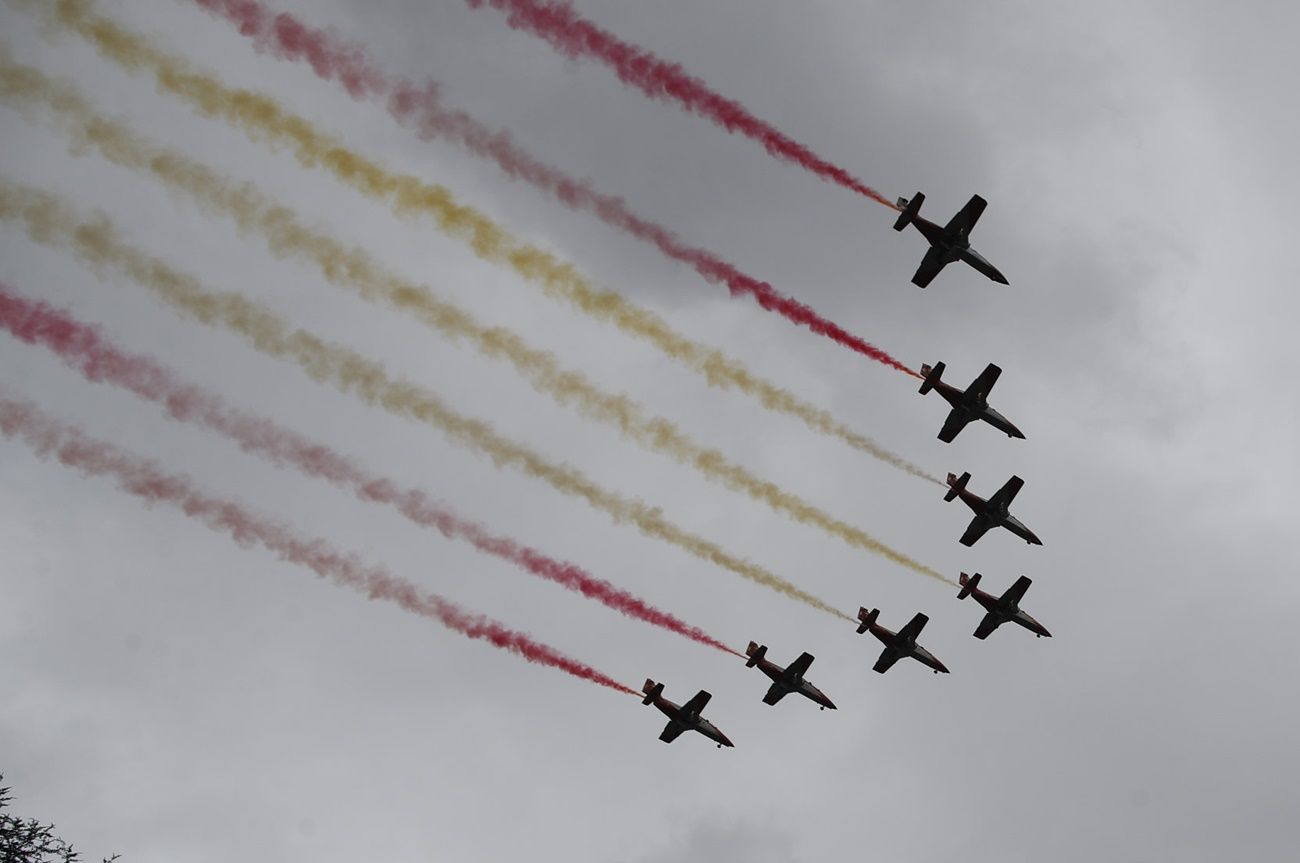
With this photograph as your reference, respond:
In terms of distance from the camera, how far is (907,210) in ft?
210

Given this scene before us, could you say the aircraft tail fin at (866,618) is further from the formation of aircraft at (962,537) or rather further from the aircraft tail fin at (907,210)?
the aircraft tail fin at (907,210)

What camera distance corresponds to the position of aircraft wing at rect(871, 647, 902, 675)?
77.2 meters

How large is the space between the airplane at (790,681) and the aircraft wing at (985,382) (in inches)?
535

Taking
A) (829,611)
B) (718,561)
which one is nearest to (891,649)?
(829,611)

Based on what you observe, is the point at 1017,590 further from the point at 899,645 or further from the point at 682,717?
the point at 682,717

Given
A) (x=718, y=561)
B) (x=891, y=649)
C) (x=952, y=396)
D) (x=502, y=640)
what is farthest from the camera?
(x=891, y=649)

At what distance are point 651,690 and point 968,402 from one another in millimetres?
18412

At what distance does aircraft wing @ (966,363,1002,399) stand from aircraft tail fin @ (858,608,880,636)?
11742mm

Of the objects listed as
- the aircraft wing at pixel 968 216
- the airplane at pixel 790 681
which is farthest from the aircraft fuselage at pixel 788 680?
the aircraft wing at pixel 968 216

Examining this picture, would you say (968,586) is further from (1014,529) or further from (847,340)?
(847,340)

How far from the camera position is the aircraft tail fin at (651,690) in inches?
2702

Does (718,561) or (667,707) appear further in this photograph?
(667,707)

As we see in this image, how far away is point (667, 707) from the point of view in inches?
2734

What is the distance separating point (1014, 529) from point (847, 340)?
18.0 meters
